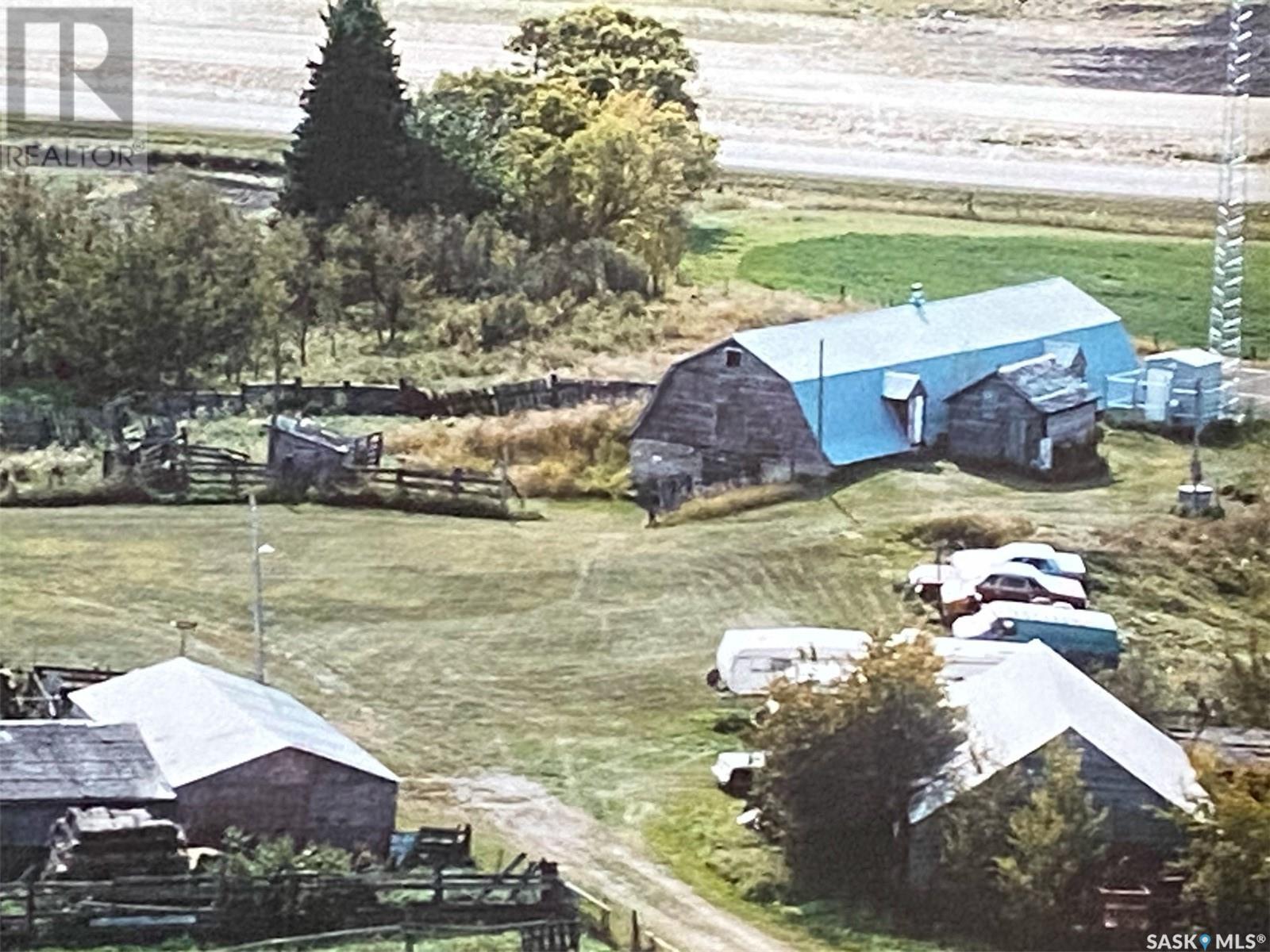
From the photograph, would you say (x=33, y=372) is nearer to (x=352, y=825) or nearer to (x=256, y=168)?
(x=256, y=168)

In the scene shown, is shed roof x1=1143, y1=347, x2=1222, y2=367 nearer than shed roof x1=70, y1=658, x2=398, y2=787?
No

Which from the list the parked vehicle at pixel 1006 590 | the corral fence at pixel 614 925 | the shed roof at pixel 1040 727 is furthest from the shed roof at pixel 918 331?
the corral fence at pixel 614 925

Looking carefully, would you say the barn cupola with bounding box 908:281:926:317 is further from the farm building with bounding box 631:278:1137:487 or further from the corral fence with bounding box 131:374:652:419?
the corral fence with bounding box 131:374:652:419

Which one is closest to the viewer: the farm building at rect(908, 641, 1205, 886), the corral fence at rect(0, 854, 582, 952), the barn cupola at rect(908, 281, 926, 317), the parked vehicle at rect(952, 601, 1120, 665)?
the corral fence at rect(0, 854, 582, 952)

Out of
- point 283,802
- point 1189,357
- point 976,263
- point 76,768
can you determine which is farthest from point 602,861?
point 1189,357

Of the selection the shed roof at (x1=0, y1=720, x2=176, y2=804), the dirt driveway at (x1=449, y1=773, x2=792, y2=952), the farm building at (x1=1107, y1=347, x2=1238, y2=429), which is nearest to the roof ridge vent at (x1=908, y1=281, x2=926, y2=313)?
the farm building at (x1=1107, y1=347, x2=1238, y2=429)

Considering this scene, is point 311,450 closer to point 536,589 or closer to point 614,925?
point 536,589
